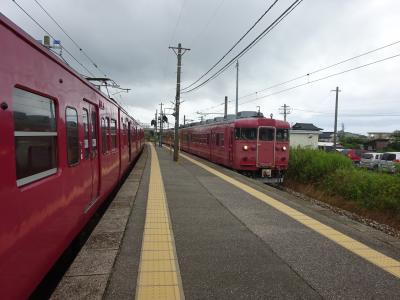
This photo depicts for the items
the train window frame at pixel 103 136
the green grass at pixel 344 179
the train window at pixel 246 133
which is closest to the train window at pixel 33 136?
the train window frame at pixel 103 136

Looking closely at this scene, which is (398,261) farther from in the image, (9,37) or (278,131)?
(278,131)

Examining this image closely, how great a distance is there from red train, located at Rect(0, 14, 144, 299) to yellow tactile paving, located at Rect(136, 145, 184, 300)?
0.99m

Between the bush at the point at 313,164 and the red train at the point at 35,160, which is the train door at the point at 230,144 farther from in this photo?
the red train at the point at 35,160

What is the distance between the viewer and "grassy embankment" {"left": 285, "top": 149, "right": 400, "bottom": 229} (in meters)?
11.1

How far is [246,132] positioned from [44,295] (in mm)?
13635

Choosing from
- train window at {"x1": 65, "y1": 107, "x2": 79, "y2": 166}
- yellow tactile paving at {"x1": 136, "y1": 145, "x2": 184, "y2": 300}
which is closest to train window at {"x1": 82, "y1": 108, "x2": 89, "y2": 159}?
train window at {"x1": 65, "y1": 107, "x2": 79, "y2": 166}

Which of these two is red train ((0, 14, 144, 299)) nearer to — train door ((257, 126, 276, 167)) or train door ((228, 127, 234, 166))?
train door ((257, 126, 276, 167))

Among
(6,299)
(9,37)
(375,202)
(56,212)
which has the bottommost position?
(375,202)

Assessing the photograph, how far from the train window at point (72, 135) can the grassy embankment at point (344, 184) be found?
8.44 meters

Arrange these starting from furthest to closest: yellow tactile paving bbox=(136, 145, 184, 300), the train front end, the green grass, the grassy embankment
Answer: the train front end
the green grass
the grassy embankment
yellow tactile paving bbox=(136, 145, 184, 300)

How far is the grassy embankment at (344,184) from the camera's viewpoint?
36.6ft

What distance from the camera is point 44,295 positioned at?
4.71m

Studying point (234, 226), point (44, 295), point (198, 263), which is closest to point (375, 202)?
point (234, 226)

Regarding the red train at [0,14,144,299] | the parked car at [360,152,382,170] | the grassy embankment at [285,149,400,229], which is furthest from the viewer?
the parked car at [360,152,382,170]
